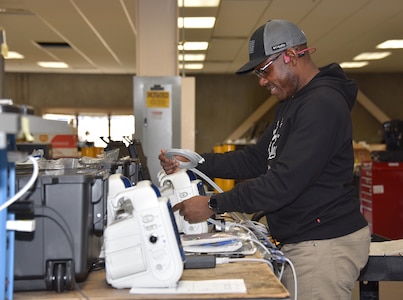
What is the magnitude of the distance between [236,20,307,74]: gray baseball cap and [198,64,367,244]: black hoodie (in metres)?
0.17

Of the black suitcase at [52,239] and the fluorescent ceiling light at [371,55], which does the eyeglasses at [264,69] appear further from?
the fluorescent ceiling light at [371,55]

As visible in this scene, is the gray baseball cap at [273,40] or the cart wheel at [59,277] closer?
the cart wheel at [59,277]

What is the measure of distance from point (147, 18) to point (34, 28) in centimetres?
320

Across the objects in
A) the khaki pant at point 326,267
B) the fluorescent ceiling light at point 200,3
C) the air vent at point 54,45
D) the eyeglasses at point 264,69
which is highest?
the air vent at point 54,45

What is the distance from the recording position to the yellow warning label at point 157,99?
15.4ft

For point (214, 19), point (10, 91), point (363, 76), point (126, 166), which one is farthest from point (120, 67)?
point (126, 166)

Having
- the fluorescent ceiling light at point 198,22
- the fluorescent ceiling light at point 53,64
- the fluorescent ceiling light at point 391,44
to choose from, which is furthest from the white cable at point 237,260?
the fluorescent ceiling light at point 53,64

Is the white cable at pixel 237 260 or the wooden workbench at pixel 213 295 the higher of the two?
the white cable at pixel 237 260

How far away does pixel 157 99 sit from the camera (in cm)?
470

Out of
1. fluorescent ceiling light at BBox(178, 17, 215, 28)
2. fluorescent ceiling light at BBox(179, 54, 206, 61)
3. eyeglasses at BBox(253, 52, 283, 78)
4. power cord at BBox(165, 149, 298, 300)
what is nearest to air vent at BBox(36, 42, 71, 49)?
fluorescent ceiling light at BBox(179, 54, 206, 61)

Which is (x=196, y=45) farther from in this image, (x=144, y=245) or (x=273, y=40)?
(x=144, y=245)

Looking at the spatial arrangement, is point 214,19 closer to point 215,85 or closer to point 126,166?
point 126,166

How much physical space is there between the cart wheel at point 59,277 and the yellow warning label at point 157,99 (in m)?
3.35

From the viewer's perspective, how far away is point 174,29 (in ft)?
15.9
